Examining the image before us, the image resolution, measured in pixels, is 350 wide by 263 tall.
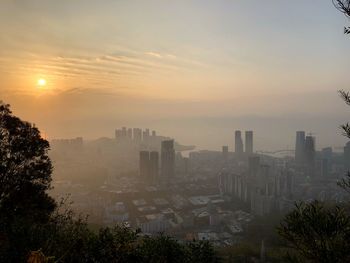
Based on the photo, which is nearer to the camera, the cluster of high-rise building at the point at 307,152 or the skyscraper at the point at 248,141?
the cluster of high-rise building at the point at 307,152

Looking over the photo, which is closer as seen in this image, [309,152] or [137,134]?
[309,152]

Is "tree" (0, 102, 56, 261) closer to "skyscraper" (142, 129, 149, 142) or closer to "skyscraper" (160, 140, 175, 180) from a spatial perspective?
"skyscraper" (160, 140, 175, 180)

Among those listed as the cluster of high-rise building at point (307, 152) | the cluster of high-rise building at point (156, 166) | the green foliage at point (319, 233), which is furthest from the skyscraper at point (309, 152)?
the green foliage at point (319, 233)

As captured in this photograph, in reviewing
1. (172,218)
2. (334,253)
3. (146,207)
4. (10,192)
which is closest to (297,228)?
(334,253)

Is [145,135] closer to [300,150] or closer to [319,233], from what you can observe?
[300,150]

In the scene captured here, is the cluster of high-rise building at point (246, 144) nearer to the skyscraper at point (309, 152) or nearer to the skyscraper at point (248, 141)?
the skyscraper at point (248, 141)

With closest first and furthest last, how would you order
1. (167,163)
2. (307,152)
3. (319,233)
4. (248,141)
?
(319,233)
(167,163)
(307,152)
(248,141)

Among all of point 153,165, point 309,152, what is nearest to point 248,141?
point 309,152

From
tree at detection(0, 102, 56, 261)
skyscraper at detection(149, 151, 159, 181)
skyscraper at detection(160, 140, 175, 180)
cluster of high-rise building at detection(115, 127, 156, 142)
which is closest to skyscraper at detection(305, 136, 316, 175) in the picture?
skyscraper at detection(160, 140, 175, 180)
